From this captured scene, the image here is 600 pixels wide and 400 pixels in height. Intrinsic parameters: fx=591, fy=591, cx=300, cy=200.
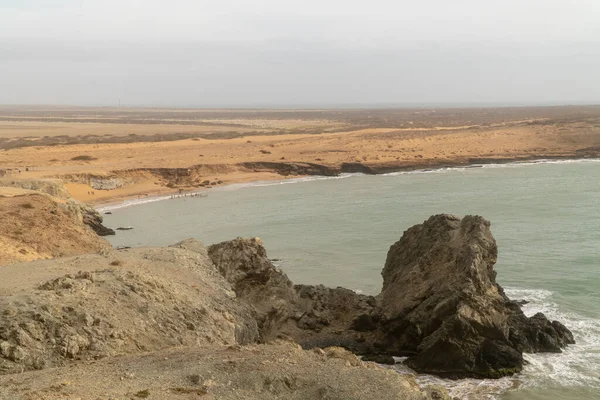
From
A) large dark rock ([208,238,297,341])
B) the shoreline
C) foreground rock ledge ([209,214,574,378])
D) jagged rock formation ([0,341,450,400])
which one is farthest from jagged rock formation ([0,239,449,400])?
the shoreline

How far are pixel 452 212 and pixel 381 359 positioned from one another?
22675 mm

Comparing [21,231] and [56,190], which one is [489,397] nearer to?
[21,231]

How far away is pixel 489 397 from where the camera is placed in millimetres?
15461

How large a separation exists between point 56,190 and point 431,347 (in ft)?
89.1

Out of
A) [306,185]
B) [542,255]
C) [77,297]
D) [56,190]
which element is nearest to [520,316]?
[542,255]

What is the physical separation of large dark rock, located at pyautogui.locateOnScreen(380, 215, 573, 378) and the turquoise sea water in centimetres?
58

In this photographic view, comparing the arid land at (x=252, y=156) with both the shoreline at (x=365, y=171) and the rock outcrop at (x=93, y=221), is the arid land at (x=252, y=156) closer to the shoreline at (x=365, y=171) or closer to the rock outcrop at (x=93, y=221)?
the shoreline at (x=365, y=171)

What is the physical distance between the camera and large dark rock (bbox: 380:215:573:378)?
1664 centimetres

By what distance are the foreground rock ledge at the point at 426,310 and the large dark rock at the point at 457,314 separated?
3 cm

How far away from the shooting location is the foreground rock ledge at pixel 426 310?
659 inches

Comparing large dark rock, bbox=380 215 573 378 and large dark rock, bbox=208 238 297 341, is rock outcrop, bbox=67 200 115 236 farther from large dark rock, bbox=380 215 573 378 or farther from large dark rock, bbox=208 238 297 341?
large dark rock, bbox=380 215 573 378

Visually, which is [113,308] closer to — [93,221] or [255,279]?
[255,279]

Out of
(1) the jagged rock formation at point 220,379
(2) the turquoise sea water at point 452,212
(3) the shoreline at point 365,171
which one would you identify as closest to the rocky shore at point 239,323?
(1) the jagged rock formation at point 220,379

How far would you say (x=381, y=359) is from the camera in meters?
17.5
